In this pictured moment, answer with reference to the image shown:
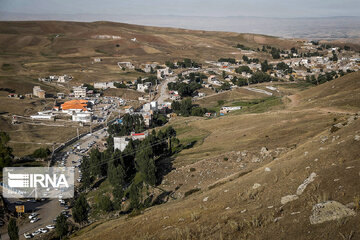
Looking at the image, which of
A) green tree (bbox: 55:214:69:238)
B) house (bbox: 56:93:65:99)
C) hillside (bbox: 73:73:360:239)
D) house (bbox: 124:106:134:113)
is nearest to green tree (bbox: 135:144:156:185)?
hillside (bbox: 73:73:360:239)

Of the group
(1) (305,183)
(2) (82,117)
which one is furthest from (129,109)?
(1) (305,183)

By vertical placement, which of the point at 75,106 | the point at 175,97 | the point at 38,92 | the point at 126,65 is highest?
the point at 126,65

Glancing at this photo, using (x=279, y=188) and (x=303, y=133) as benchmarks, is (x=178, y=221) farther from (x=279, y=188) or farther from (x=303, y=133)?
(x=303, y=133)

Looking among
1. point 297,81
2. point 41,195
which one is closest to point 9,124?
point 41,195

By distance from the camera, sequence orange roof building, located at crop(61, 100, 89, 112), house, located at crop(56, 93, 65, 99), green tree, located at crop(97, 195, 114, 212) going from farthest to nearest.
→ house, located at crop(56, 93, 65, 99), orange roof building, located at crop(61, 100, 89, 112), green tree, located at crop(97, 195, 114, 212)

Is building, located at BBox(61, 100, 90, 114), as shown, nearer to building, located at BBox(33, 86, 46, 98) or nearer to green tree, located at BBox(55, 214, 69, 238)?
building, located at BBox(33, 86, 46, 98)

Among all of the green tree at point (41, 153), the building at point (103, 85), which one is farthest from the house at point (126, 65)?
the green tree at point (41, 153)

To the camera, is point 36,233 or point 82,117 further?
point 82,117

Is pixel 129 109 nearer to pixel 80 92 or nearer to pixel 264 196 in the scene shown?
pixel 80 92

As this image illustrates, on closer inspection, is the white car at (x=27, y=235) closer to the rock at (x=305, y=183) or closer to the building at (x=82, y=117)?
the rock at (x=305, y=183)
